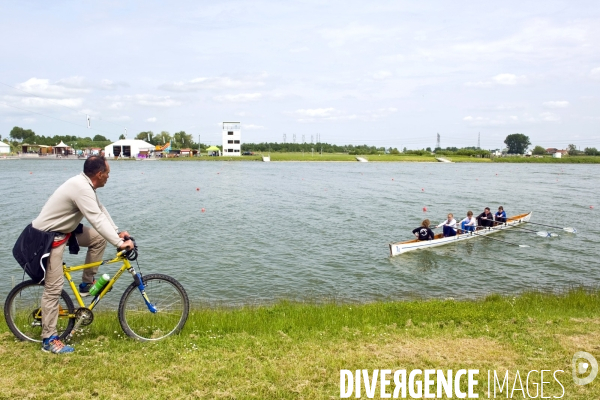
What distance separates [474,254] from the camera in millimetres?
21719

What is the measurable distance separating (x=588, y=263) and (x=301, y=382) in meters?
A: 19.4

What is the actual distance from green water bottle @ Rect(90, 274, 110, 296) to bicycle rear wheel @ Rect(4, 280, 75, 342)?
33 centimetres

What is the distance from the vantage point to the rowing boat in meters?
20.4

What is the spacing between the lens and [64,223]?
6328mm

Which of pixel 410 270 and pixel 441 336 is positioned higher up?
pixel 441 336

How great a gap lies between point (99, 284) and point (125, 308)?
54cm

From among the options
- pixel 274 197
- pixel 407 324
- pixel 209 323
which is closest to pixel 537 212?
pixel 274 197

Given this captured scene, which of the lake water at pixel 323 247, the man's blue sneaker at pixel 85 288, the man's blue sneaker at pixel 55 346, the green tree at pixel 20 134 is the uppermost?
the green tree at pixel 20 134

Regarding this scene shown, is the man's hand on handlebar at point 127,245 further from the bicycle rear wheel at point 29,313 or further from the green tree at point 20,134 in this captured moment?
the green tree at point 20,134

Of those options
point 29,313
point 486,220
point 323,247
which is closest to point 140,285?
point 29,313

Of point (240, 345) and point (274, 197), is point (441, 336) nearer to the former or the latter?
point (240, 345)

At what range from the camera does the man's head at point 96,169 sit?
6.41 metres

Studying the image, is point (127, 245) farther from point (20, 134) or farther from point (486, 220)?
point (20, 134)

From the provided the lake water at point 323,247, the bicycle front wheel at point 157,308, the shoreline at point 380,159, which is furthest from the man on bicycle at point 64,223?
the shoreline at point 380,159
